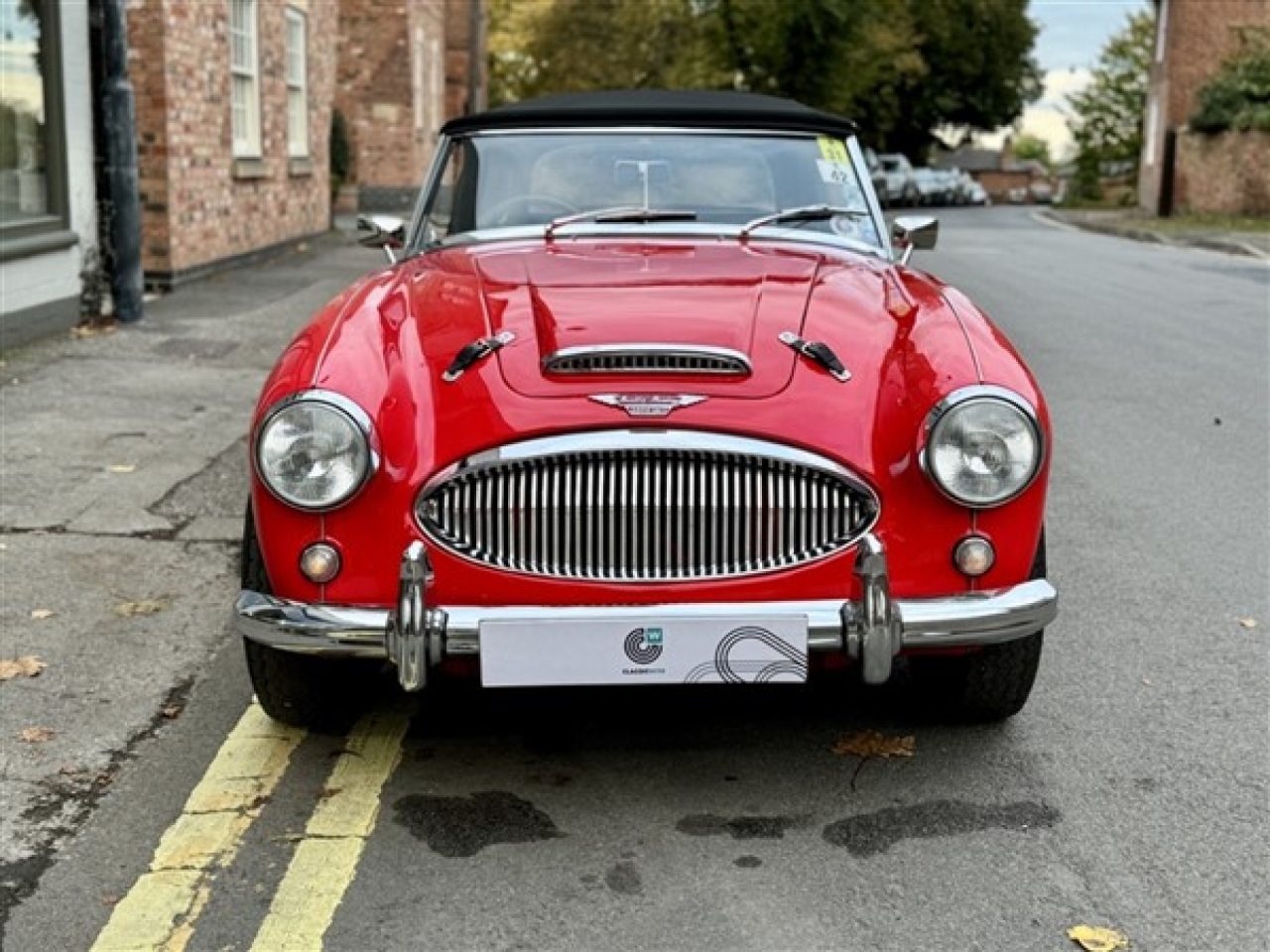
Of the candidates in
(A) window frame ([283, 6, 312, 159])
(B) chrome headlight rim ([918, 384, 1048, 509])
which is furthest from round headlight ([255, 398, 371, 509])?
(A) window frame ([283, 6, 312, 159])

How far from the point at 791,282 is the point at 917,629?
112 cm

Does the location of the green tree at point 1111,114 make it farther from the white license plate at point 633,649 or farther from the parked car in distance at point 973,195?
the white license plate at point 633,649

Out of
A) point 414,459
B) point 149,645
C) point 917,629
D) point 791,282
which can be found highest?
point 791,282

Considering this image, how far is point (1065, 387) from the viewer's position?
9656 mm

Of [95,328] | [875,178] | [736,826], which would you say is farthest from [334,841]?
[875,178]

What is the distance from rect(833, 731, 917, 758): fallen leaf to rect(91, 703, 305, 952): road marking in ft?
4.50

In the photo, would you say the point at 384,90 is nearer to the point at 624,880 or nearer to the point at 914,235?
the point at 914,235

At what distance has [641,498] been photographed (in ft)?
11.2

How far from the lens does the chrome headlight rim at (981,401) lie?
3.49 metres

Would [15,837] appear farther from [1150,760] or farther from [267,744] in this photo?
[1150,760]

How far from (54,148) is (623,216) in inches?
290

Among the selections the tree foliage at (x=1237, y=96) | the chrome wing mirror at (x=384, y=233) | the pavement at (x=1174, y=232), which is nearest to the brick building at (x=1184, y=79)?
the tree foliage at (x=1237, y=96)

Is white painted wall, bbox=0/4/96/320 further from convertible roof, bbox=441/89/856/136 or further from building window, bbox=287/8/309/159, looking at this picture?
building window, bbox=287/8/309/159

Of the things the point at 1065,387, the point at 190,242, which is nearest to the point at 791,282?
the point at 1065,387
